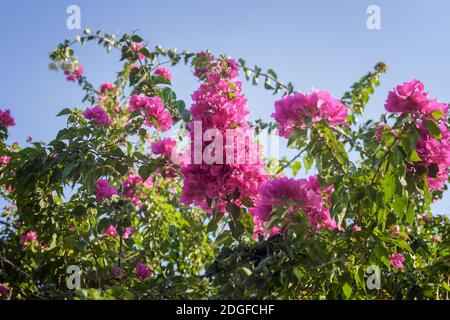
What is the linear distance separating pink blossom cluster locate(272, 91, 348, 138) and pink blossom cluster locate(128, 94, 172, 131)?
34.2 inches

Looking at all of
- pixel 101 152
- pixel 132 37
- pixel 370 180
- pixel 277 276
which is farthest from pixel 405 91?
pixel 132 37

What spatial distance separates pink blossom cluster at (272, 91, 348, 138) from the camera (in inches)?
68.0

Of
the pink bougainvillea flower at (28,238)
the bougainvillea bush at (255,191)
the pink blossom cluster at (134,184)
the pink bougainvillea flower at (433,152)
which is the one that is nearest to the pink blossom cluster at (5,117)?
the pink bougainvillea flower at (28,238)

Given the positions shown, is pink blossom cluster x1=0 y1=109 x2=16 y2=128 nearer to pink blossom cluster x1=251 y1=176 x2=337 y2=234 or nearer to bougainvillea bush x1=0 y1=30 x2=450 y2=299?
bougainvillea bush x1=0 y1=30 x2=450 y2=299

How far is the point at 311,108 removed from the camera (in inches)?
68.2

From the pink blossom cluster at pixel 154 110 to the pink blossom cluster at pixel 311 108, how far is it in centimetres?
87

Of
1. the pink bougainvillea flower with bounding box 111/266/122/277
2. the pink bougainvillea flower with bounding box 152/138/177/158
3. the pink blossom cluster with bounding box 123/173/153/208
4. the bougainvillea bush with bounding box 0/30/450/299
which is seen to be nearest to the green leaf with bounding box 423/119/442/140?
the bougainvillea bush with bounding box 0/30/450/299

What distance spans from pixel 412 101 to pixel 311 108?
1.17 ft

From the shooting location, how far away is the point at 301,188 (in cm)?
163

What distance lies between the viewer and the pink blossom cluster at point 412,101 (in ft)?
5.37

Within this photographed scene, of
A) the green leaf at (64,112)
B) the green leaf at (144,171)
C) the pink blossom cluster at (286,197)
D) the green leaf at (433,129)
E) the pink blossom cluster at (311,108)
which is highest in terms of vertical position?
the green leaf at (64,112)

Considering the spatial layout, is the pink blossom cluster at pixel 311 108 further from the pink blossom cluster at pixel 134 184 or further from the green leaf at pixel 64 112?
the pink blossom cluster at pixel 134 184

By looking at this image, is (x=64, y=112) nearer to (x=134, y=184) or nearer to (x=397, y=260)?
(x=397, y=260)

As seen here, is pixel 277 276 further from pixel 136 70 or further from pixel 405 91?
pixel 136 70
